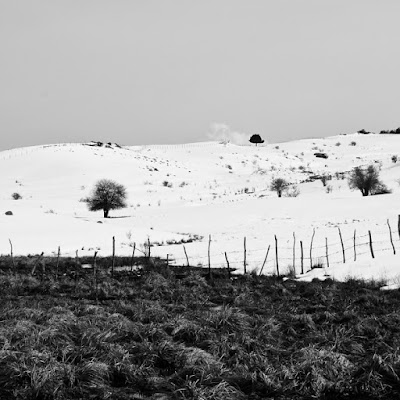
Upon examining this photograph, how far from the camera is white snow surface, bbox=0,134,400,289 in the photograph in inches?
1003

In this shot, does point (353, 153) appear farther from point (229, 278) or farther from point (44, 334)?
point (44, 334)

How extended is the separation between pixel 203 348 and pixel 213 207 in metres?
41.5

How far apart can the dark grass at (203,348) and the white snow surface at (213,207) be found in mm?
5626

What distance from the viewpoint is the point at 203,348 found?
8.88m

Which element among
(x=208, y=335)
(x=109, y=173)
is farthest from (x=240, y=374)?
(x=109, y=173)

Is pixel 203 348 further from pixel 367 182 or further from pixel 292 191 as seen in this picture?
pixel 292 191

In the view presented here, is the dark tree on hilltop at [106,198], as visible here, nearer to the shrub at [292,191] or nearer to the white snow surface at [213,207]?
the white snow surface at [213,207]

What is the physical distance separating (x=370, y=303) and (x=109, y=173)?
64.5 metres

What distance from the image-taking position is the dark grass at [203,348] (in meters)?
7.09

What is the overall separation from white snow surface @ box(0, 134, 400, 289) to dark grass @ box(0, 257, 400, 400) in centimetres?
563

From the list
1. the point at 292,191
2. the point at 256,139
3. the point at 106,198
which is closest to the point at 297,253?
the point at 106,198

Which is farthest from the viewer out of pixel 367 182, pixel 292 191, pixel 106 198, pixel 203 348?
pixel 292 191

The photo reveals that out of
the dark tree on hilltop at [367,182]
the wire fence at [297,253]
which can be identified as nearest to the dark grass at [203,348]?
the wire fence at [297,253]

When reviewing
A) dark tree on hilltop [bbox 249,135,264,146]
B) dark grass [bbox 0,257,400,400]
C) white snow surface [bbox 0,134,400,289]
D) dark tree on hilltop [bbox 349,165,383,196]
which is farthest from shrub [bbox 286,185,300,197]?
dark tree on hilltop [bbox 249,135,264,146]
